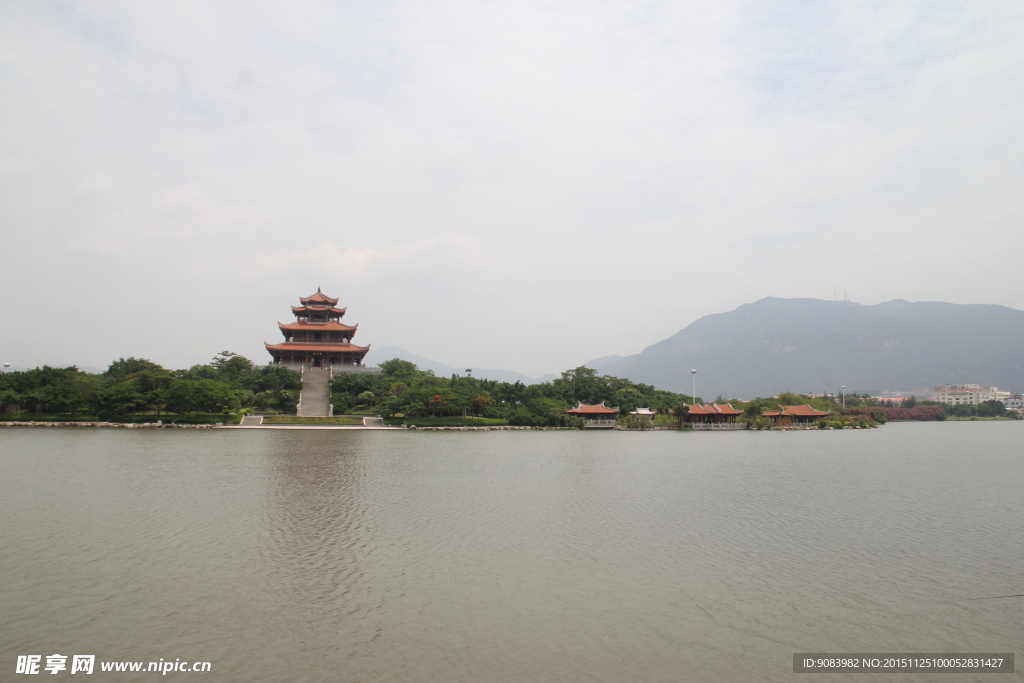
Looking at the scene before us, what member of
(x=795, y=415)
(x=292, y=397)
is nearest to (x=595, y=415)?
(x=795, y=415)

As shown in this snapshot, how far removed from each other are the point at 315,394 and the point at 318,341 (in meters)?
10.0

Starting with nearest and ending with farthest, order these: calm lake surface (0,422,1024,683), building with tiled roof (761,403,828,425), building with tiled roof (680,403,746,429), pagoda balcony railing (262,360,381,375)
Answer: calm lake surface (0,422,1024,683)
building with tiled roof (680,403,746,429)
pagoda balcony railing (262,360,381,375)
building with tiled roof (761,403,828,425)

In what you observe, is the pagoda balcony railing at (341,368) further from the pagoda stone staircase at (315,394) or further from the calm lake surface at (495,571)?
the calm lake surface at (495,571)

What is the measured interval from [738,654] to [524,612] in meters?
2.72

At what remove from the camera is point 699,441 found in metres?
36.2

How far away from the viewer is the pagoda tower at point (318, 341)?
52.2 meters

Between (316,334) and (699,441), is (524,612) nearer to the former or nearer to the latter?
(699,441)

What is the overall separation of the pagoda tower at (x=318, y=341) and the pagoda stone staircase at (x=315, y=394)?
5.04ft

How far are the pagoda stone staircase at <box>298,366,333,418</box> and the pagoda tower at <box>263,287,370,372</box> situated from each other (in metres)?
1.54

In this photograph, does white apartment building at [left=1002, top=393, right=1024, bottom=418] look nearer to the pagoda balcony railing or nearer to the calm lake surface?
the pagoda balcony railing

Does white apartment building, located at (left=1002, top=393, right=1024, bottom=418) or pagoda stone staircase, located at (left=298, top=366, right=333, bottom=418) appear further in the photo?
white apartment building, located at (left=1002, top=393, right=1024, bottom=418)

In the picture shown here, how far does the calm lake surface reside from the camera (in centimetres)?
679

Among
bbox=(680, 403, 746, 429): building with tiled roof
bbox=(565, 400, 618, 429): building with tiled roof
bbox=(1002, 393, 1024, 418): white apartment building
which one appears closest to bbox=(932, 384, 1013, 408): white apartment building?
bbox=(1002, 393, 1024, 418): white apartment building

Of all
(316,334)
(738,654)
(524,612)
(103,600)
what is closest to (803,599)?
(738,654)
